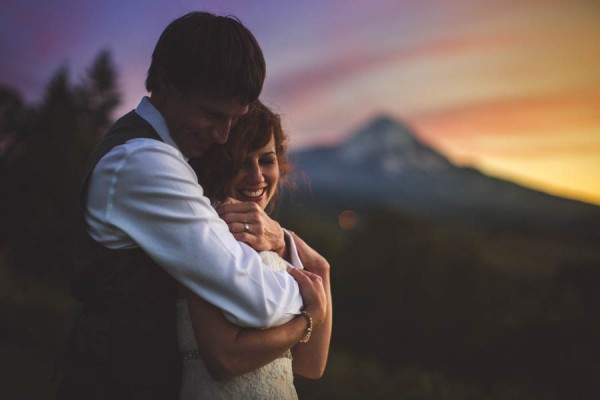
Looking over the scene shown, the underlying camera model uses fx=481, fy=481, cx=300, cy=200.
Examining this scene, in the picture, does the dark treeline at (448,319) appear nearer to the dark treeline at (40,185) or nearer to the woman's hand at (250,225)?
the woman's hand at (250,225)

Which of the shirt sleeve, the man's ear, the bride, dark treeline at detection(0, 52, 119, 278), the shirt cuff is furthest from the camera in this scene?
dark treeline at detection(0, 52, 119, 278)

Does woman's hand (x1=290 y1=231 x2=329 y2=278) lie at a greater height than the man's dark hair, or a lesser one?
lesser

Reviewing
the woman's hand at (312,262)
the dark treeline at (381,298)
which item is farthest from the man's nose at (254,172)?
the dark treeline at (381,298)

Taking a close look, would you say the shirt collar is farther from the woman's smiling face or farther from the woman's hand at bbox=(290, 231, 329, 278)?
the woman's hand at bbox=(290, 231, 329, 278)

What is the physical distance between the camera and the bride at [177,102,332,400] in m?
1.72

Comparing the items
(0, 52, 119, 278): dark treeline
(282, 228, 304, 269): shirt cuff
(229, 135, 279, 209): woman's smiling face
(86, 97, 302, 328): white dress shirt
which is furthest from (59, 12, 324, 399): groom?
(0, 52, 119, 278): dark treeline

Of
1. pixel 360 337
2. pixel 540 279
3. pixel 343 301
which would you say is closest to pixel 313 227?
pixel 343 301

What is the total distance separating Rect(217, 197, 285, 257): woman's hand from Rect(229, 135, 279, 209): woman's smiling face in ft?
1.98

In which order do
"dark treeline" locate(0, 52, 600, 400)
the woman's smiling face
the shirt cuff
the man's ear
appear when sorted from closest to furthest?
the man's ear
the shirt cuff
the woman's smiling face
"dark treeline" locate(0, 52, 600, 400)

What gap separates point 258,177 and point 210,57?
3.08 feet

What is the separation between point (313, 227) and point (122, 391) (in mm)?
33397

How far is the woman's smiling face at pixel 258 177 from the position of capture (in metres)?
2.73

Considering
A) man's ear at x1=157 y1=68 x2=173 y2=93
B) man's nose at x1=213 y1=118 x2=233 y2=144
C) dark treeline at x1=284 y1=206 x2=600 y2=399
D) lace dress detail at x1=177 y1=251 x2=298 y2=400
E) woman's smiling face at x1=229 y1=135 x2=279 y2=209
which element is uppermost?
man's ear at x1=157 y1=68 x2=173 y2=93

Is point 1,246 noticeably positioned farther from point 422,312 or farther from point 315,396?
point 422,312
